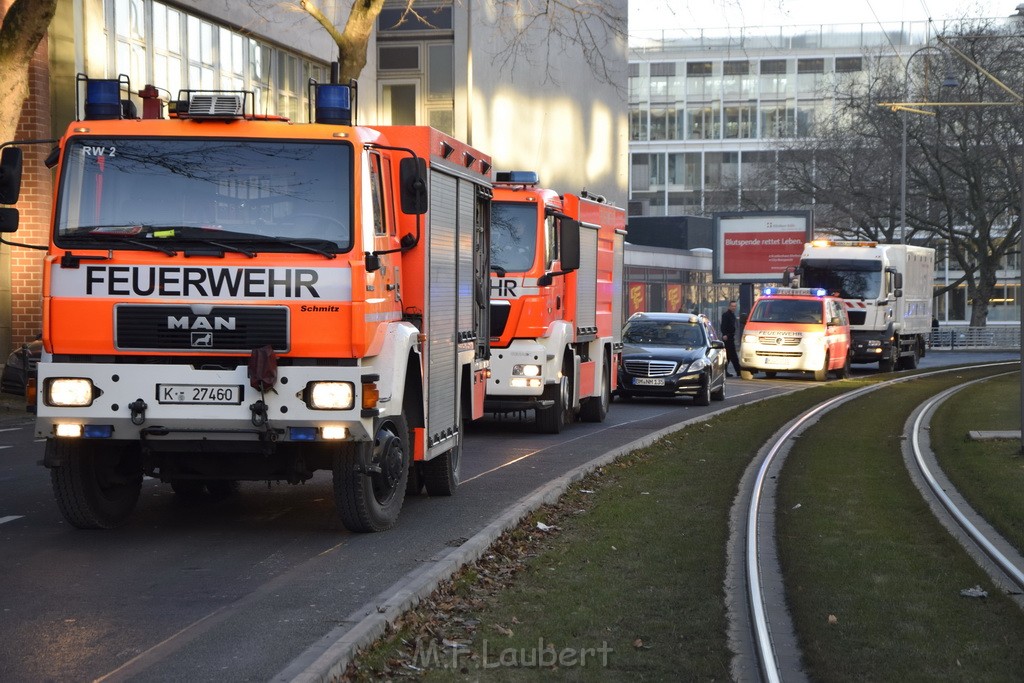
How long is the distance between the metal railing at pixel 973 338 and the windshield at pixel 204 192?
56.6 m

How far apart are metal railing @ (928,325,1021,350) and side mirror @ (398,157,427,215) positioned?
185 feet

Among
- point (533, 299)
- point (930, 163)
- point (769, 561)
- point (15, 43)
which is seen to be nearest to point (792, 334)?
point (533, 299)

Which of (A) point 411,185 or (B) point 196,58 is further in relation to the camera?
(B) point 196,58

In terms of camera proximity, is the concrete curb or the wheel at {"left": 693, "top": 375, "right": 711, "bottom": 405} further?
the wheel at {"left": 693, "top": 375, "right": 711, "bottom": 405}

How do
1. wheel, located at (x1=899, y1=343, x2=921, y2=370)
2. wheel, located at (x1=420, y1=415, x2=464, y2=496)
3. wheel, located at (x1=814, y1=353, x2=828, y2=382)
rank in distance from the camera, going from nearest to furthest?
1. wheel, located at (x1=420, y1=415, x2=464, y2=496)
2. wheel, located at (x1=814, y1=353, x2=828, y2=382)
3. wheel, located at (x1=899, y1=343, x2=921, y2=370)

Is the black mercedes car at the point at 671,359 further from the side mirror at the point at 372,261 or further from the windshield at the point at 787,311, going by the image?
the side mirror at the point at 372,261

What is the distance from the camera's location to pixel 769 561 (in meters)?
9.48

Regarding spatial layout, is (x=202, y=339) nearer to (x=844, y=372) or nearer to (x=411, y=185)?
(x=411, y=185)

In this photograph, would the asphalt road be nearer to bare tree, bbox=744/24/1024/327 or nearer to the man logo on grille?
Result: the man logo on grille

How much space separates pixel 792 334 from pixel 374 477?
25519 mm

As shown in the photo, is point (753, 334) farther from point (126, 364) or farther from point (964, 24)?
point (126, 364)

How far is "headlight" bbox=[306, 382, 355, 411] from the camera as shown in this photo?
8.91 meters

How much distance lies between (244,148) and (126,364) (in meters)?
1.55

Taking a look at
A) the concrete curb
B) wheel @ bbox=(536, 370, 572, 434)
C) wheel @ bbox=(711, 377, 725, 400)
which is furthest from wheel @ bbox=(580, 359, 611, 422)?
the concrete curb
